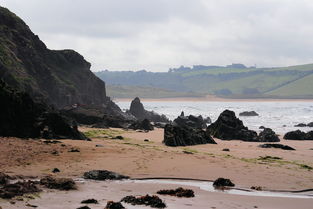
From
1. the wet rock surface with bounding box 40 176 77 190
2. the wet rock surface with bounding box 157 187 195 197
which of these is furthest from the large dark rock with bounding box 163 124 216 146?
the wet rock surface with bounding box 40 176 77 190

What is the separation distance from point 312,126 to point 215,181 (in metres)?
67.0

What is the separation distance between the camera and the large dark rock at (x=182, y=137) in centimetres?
3669

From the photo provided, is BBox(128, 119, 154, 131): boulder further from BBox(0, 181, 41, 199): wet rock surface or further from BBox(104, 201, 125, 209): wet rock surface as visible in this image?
BBox(104, 201, 125, 209): wet rock surface

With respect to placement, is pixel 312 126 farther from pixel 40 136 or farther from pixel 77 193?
pixel 77 193

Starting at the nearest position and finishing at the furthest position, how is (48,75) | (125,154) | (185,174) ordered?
(185,174)
(125,154)
(48,75)

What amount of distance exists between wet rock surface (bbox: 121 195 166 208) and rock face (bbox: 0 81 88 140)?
17383 millimetres

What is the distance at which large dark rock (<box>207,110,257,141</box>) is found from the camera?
4872cm

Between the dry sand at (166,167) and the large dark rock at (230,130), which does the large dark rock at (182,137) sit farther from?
the dry sand at (166,167)

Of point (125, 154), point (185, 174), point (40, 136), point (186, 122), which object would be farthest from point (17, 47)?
point (185, 174)

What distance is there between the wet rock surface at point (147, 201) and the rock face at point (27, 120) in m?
17.4

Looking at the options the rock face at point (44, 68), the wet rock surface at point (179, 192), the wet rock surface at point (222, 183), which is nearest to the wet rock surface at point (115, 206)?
the wet rock surface at point (179, 192)

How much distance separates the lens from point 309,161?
29312 millimetres

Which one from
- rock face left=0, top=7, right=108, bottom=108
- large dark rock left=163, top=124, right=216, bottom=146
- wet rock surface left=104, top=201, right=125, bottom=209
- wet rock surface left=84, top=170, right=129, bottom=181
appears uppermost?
rock face left=0, top=7, right=108, bottom=108

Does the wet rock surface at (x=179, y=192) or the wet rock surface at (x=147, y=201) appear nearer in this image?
the wet rock surface at (x=147, y=201)
